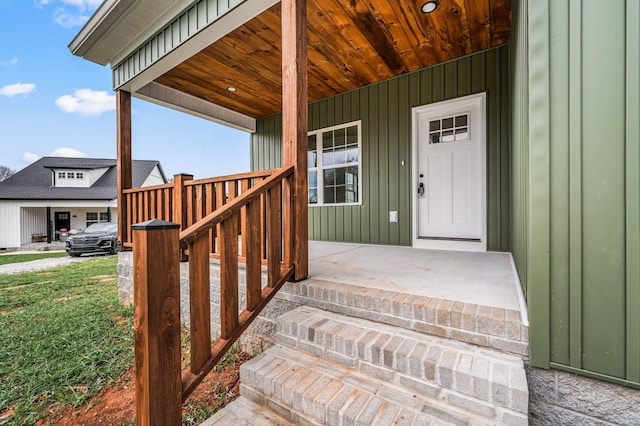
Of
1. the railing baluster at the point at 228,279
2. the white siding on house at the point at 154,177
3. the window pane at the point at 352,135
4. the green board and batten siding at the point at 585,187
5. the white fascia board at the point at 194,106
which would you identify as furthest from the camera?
the white siding on house at the point at 154,177

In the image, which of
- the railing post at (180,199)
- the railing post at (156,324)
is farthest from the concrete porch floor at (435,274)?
the railing post at (180,199)

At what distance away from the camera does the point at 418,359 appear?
1.23 metres

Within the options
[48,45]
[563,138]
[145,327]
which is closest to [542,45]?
[563,138]

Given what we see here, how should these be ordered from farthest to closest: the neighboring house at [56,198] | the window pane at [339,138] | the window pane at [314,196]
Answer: the neighboring house at [56,198] → the window pane at [314,196] → the window pane at [339,138]

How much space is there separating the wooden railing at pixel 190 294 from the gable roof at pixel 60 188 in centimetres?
1680

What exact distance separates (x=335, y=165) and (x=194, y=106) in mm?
2692

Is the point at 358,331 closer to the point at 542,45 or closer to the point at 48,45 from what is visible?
the point at 542,45

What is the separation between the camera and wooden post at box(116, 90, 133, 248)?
345cm

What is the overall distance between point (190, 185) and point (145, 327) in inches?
73.4

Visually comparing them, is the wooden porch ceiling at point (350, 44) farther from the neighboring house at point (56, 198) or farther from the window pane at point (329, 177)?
the neighboring house at point (56, 198)

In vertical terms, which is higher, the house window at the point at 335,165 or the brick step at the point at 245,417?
the house window at the point at 335,165

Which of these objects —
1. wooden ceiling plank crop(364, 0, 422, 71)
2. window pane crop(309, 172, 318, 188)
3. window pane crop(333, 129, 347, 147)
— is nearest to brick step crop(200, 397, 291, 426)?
wooden ceiling plank crop(364, 0, 422, 71)

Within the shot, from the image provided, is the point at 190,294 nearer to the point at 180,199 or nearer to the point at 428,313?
the point at 428,313

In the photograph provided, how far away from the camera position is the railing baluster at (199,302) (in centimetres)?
127
